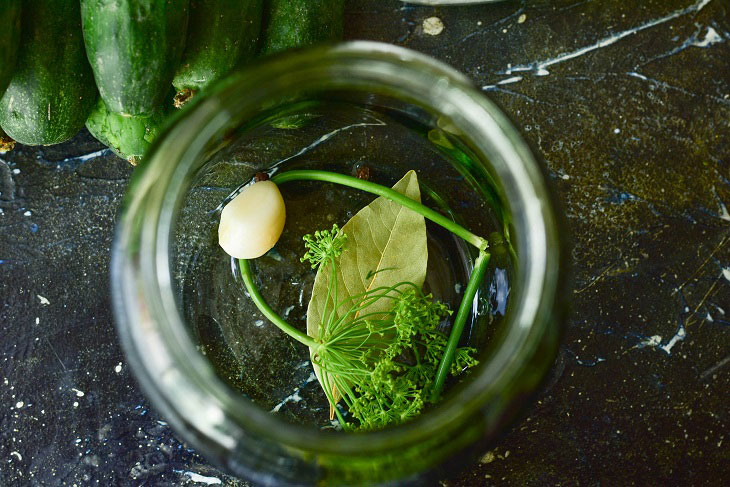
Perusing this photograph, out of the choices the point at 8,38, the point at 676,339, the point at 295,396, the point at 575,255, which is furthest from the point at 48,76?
the point at 676,339

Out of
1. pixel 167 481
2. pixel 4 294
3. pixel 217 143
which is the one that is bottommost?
pixel 167 481

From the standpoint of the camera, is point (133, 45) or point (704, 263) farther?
point (704, 263)

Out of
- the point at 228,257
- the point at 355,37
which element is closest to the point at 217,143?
the point at 228,257

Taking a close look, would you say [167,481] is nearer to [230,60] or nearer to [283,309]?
[283,309]

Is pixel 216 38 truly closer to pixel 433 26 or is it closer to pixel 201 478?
pixel 433 26

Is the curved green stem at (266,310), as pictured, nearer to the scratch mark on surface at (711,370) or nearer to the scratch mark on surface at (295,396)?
the scratch mark on surface at (295,396)

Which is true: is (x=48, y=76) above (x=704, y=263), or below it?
above

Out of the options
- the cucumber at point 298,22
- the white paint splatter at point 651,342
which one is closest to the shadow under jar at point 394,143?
the cucumber at point 298,22
